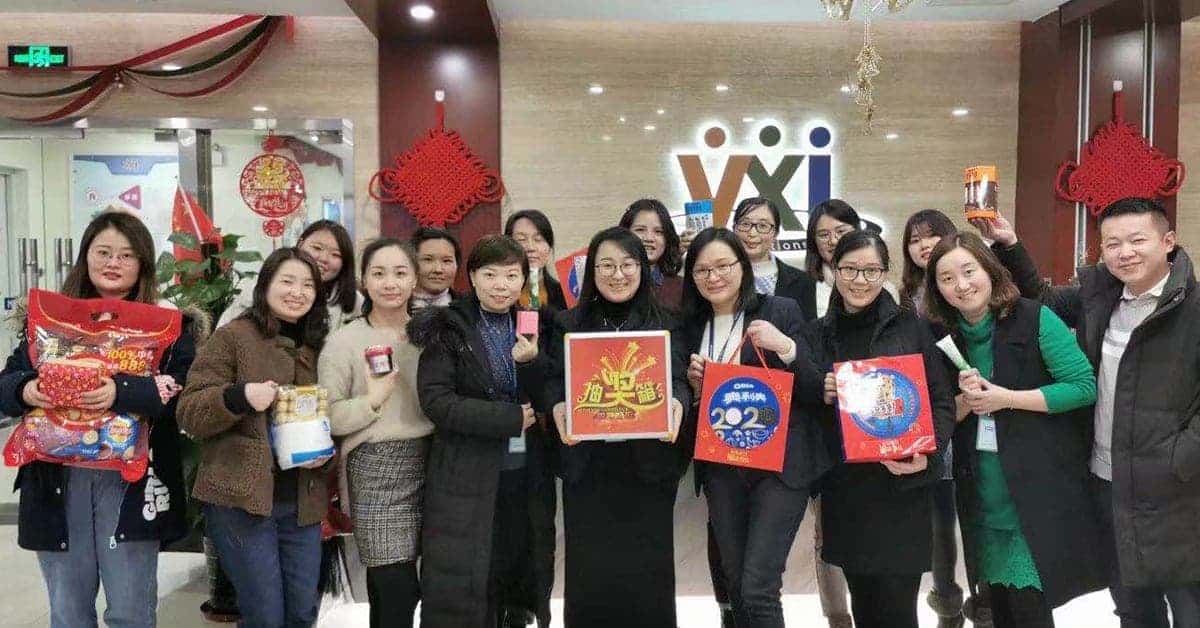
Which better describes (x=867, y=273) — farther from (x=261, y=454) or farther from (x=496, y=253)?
(x=261, y=454)

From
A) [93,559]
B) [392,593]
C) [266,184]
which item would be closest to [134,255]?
[93,559]

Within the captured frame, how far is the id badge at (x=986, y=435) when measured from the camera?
231cm

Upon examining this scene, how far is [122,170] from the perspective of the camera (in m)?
5.21

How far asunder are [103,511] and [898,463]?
86.7 inches

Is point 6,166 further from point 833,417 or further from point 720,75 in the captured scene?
point 833,417

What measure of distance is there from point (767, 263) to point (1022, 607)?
A: 1.44m

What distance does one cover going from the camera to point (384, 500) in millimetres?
2410

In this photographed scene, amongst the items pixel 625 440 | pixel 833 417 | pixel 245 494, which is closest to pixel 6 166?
pixel 245 494

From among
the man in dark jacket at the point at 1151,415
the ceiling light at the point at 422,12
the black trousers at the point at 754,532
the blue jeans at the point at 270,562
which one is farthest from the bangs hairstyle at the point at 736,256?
the ceiling light at the point at 422,12

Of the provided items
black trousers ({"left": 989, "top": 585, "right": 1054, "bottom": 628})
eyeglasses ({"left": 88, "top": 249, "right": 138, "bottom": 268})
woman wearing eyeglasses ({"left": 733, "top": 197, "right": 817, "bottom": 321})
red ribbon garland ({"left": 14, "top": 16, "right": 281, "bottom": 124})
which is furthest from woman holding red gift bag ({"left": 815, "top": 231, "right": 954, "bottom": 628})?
red ribbon garland ({"left": 14, "top": 16, "right": 281, "bottom": 124})

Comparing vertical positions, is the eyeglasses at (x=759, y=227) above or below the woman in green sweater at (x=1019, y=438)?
above

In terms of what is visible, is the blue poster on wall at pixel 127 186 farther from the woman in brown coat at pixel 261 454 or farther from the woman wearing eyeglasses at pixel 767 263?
the woman wearing eyeglasses at pixel 767 263

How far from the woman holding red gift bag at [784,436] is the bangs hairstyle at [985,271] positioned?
0.37m

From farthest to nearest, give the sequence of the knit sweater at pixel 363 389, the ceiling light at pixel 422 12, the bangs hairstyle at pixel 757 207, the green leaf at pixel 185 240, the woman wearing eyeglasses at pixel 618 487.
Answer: the ceiling light at pixel 422 12 → the green leaf at pixel 185 240 → the bangs hairstyle at pixel 757 207 → the woman wearing eyeglasses at pixel 618 487 → the knit sweater at pixel 363 389
